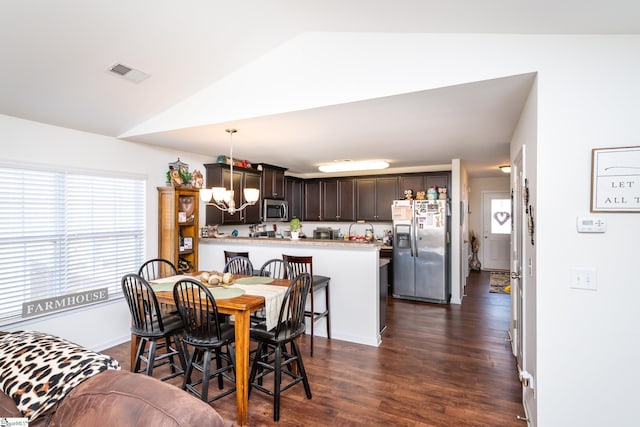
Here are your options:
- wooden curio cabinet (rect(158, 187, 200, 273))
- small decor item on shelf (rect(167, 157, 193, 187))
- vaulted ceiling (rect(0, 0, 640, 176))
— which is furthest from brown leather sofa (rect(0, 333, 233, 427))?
small decor item on shelf (rect(167, 157, 193, 187))

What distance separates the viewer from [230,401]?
8.55ft

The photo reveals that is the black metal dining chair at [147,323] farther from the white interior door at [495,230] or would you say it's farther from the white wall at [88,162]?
the white interior door at [495,230]

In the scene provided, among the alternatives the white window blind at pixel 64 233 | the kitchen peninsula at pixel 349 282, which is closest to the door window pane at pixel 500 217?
the kitchen peninsula at pixel 349 282

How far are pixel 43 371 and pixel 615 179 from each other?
9.43 feet

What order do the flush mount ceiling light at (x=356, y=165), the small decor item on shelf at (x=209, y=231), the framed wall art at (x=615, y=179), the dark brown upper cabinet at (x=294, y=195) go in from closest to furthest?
the framed wall art at (x=615, y=179), the small decor item on shelf at (x=209, y=231), the flush mount ceiling light at (x=356, y=165), the dark brown upper cabinet at (x=294, y=195)

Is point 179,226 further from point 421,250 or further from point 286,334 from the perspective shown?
point 421,250

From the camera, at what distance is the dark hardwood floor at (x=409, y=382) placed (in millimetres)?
2402

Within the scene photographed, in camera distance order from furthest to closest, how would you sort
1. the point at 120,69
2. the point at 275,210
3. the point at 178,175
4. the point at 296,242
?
the point at 275,210, the point at 178,175, the point at 296,242, the point at 120,69

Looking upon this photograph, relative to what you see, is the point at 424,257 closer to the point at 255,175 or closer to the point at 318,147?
the point at 318,147

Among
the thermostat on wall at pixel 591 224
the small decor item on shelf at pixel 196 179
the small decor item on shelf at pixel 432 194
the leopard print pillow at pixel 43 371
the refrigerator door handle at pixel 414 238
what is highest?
the small decor item on shelf at pixel 196 179

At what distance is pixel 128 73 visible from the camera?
2684 mm

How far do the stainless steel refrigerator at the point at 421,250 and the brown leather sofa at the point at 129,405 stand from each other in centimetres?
494

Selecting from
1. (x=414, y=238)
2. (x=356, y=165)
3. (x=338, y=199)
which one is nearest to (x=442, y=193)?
(x=414, y=238)

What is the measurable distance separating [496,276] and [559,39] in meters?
6.67
